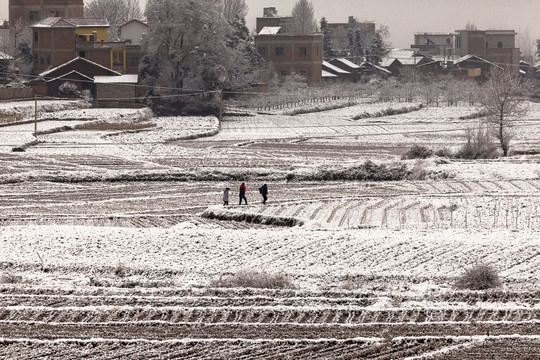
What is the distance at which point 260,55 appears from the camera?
9544 cm

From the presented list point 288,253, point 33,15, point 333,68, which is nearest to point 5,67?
point 33,15

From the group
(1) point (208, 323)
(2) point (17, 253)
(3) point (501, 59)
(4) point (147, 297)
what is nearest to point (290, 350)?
(1) point (208, 323)

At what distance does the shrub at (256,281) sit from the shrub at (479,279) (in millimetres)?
3141

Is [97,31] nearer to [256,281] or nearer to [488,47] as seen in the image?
[488,47]

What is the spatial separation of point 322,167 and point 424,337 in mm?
23701

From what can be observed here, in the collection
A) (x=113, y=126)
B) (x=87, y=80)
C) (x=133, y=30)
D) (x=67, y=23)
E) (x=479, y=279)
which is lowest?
(x=479, y=279)

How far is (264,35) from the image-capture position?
3868 inches

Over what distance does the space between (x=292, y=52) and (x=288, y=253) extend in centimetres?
7639

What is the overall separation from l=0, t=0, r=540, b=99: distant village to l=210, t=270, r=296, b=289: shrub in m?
54.9

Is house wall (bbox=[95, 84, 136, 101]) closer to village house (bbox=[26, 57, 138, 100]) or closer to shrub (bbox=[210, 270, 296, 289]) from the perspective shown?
village house (bbox=[26, 57, 138, 100])

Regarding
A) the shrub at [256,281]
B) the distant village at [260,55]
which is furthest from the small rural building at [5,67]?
the shrub at [256,281]

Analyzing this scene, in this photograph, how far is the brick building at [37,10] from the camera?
95.7 m

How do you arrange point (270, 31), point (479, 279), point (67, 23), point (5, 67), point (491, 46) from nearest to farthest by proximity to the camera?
point (479, 279) → point (5, 67) → point (67, 23) → point (270, 31) → point (491, 46)

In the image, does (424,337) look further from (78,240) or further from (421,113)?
(421,113)
